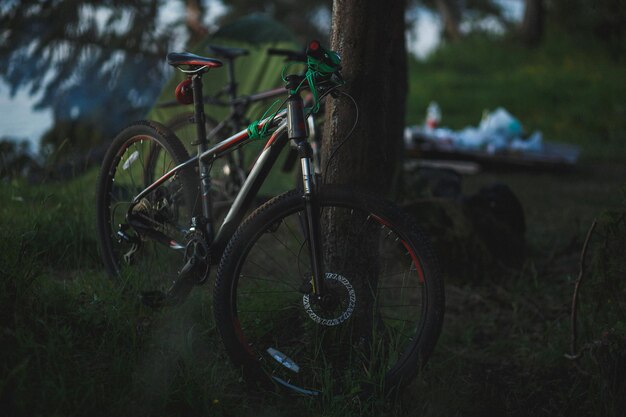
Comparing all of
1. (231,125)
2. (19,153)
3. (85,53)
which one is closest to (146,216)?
(231,125)

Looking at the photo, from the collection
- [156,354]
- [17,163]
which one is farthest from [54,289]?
[17,163]

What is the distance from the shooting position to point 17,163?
8.60 metres

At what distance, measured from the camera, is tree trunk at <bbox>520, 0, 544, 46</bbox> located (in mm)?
17156

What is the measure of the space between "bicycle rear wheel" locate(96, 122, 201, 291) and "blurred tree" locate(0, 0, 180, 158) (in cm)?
362

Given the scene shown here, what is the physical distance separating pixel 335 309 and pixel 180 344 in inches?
26.5

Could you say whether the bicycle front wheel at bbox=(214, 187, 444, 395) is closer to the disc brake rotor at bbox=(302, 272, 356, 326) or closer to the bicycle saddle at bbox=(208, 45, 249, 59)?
the disc brake rotor at bbox=(302, 272, 356, 326)

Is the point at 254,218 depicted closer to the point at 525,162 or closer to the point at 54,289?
the point at 54,289

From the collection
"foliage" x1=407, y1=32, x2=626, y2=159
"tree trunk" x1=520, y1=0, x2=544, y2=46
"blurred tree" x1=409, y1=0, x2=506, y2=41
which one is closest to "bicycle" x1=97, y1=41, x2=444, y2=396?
"foliage" x1=407, y1=32, x2=626, y2=159

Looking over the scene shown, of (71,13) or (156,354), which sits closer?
(156,354)

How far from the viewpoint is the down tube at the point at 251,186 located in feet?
9.92

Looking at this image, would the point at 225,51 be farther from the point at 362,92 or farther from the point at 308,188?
the point at 308,188

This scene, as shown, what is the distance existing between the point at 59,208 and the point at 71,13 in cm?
360

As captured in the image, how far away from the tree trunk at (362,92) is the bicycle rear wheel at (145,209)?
2.31 ft

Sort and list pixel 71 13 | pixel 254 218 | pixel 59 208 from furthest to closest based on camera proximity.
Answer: pixel 71 13
pixel 59 208
pixel 254 218
